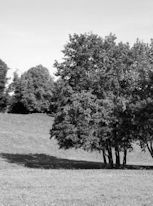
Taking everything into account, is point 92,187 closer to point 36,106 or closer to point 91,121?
point 91,121

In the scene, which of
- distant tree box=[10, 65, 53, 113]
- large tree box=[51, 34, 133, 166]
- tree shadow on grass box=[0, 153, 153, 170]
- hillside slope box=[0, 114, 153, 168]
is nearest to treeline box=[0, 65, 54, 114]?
distant tree box=[10, 65, 53, 113]

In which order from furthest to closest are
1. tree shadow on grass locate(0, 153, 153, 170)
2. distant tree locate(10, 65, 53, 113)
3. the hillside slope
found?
1. distant tree locate(10, 65, 53, 113)
2. the hillside slope
3. tree shadow on grass locate(0, 153, 153, 170)

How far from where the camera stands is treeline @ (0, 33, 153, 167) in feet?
124

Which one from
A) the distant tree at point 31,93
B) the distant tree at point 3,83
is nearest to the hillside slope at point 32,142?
the distant tree at point 31,93

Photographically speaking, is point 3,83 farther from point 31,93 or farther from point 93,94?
point 93,94

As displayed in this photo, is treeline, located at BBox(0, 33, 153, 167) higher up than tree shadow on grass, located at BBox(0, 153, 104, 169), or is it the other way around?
treeline, located at BBox(0, 33, 153, 167)

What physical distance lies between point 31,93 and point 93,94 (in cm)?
5804

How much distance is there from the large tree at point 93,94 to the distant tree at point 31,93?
51.6 meters

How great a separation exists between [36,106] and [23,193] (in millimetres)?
78367

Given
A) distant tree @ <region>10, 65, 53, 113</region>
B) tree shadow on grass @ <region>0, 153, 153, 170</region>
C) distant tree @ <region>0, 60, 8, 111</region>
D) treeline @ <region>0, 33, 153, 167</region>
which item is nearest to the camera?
treeline @ <region>0, 33, 153, 167</region>

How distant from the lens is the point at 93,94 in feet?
133

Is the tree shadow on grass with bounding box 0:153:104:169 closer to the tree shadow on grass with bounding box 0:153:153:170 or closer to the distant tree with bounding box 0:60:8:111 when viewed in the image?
the tree shadow on grass with bounding box 0:153:153:170

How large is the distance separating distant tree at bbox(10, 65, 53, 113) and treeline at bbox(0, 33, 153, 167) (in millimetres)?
51596

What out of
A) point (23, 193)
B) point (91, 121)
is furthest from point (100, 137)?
point (23, 193)
